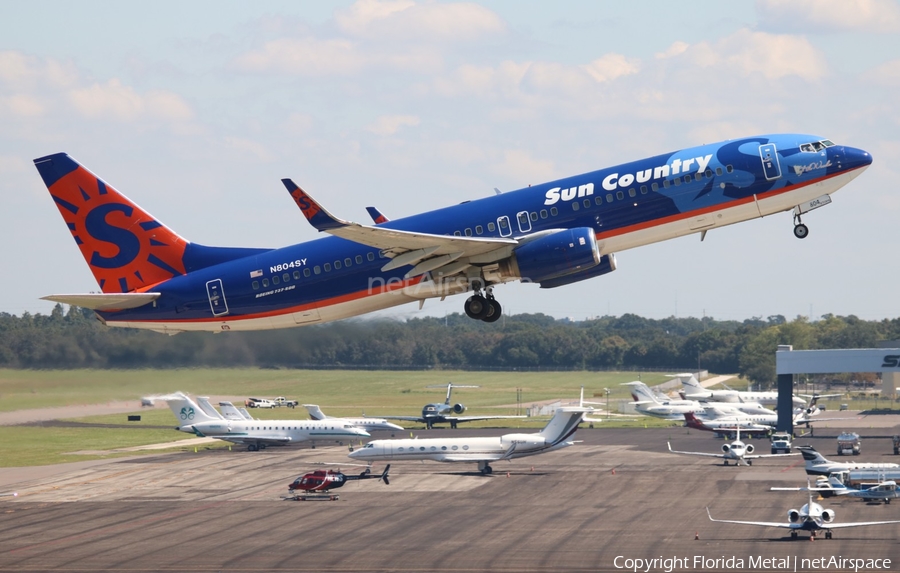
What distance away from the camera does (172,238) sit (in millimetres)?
52469

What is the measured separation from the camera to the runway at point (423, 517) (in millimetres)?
60750

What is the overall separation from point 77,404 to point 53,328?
4.58 metres

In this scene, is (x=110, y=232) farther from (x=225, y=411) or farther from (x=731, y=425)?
Result: (x=731, y=425)

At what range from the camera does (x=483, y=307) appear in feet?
160

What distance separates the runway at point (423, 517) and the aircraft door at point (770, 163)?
21.4m

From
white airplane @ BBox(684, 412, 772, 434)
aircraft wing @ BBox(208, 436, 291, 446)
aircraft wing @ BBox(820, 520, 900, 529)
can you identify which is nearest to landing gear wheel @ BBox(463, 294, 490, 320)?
aircraft wing @ BBox(820, 520, 900, 529)

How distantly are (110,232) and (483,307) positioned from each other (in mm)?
18177

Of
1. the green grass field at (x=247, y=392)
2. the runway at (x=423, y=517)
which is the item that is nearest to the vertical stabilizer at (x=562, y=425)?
the runway at (x=423, y=517)

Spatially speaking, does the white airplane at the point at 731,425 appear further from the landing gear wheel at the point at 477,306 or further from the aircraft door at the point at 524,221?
the aircraft door at the point at 524,221

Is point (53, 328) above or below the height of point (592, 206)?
below

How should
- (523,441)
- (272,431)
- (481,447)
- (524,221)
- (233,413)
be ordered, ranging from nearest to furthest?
(524,221), (481,447), (523,441), (272,431), (233,413)

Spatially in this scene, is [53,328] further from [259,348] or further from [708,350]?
[708,350]

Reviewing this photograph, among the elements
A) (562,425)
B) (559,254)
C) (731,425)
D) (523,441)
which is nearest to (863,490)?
(562,425)

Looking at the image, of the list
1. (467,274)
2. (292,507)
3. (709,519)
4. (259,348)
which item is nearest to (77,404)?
(259,348)
